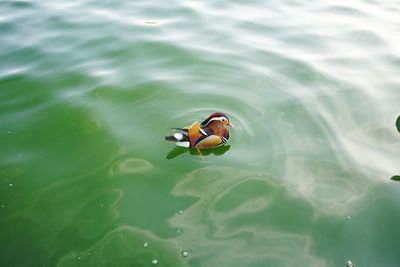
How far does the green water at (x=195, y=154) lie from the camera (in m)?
5.79

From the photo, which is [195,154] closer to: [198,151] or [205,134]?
[198,151]

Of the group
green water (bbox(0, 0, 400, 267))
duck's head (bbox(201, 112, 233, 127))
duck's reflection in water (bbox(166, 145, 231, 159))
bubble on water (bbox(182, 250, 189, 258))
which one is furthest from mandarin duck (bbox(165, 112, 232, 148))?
bubble on water (bbox(182, 250, 189, 258))

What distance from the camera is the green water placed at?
228 inches

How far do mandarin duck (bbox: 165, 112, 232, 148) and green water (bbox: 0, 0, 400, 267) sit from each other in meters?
0.26

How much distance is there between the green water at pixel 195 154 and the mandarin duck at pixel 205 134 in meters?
0.26

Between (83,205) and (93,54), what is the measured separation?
5128 millimetres

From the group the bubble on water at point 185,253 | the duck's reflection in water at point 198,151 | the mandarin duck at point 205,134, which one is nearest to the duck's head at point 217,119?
the mandarin duck at point 205,134

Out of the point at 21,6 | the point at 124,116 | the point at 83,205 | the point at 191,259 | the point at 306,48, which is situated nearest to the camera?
the point at 191,259

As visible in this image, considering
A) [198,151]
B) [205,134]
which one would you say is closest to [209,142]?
[205,134]

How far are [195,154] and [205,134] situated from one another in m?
0.49

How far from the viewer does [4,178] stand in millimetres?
6758

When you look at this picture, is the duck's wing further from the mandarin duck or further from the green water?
the green water

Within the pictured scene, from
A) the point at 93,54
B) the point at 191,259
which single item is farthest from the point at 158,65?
the point at 191,259

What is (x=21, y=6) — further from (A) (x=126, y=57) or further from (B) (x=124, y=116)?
(B) (x=124, y=116)
